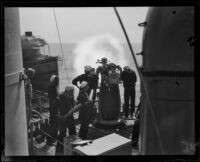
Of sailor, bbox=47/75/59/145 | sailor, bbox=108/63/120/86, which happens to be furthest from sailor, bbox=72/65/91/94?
sailor, bbox=108/63/120/86

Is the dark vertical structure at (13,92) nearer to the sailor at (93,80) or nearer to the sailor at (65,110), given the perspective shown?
the sailor at (65,110)

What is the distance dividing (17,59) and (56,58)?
761cm

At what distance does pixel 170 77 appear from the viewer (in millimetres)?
2422

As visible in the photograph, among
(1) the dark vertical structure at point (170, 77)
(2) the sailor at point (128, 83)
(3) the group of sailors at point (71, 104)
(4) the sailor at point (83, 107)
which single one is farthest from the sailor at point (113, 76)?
(1) the dark vertical structure at point (170, 77)

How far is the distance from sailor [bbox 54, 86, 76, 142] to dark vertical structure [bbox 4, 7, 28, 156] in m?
0.49

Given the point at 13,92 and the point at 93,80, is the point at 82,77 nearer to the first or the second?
the point at 93,80

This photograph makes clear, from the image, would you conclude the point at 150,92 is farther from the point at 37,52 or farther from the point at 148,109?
the point at 37,52

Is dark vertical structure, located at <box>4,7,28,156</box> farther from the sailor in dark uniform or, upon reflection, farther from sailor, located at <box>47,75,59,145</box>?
the sailor in dark uniform

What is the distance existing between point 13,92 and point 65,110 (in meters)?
0.78

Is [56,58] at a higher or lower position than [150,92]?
higher

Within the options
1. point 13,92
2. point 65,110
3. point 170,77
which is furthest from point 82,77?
point 170,77

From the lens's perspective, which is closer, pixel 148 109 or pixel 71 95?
pixel 148 109

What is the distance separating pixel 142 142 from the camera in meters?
2.74
